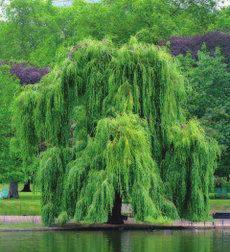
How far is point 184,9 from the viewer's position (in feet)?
374

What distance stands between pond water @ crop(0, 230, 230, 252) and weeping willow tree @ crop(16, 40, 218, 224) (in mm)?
Answer: 1481

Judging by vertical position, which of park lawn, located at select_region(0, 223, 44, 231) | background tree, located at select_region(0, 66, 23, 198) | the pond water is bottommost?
the pond water

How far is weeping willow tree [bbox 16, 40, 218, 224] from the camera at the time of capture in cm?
4562

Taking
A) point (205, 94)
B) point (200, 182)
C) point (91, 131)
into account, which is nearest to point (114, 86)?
point (91, 131)

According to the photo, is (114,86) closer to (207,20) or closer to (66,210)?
(66,210)

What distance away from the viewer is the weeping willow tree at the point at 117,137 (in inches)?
1796

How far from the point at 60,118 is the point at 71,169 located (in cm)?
428

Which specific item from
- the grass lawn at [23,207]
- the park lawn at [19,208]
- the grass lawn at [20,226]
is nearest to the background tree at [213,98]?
the grass lawn at [23,207]

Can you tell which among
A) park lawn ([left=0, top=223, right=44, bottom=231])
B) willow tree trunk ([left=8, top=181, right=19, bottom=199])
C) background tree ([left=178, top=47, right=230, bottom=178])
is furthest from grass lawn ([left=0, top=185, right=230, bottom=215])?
park lawn ([left=0, top=223, right=44, bottom=231])

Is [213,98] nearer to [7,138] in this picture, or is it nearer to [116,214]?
[7,138]

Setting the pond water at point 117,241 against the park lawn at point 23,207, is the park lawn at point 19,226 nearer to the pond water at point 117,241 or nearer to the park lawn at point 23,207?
the pond water at point 117,241

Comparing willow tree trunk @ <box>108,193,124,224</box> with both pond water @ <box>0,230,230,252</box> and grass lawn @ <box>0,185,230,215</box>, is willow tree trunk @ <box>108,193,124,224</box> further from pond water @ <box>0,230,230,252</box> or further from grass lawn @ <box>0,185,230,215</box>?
grass lawn @ <box>0,185,230,215</box>

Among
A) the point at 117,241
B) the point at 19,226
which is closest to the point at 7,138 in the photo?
the point at 19,226

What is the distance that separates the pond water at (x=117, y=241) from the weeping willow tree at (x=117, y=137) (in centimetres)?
148
